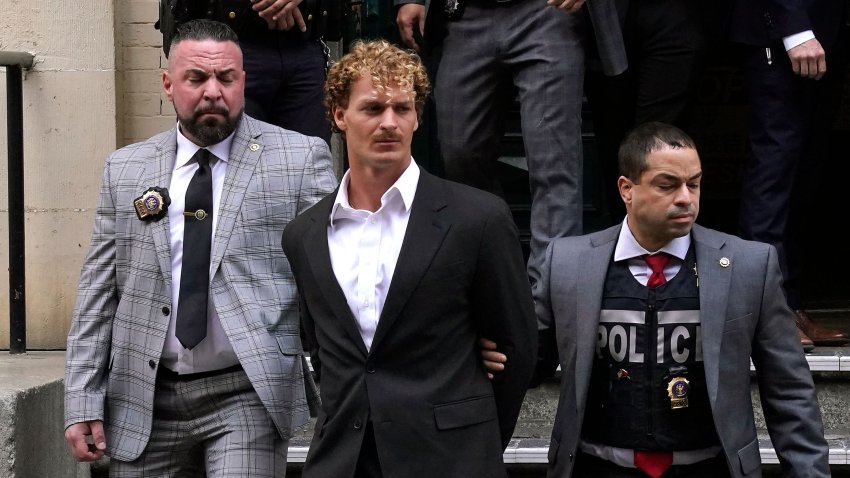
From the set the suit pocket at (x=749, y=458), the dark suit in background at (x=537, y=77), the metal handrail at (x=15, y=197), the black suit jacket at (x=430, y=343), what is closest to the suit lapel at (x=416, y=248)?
the black suit jacket at (x=430, y=343)

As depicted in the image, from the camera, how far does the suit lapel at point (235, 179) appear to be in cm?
440

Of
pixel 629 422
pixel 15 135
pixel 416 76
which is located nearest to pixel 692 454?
pixel 629 422

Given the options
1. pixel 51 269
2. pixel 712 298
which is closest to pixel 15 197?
pixel 51 269

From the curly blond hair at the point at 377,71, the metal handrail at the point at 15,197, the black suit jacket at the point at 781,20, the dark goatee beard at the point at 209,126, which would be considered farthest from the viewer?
the metal handrail at the point at 15,197

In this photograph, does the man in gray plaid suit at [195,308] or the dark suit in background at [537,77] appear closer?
the man in gray plaid suit at [195,308]

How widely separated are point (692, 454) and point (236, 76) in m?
1.77

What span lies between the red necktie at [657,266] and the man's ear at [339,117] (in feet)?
3.09

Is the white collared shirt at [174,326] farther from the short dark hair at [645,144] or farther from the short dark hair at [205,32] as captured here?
the short dark hair at [645,144]

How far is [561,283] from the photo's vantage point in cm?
423

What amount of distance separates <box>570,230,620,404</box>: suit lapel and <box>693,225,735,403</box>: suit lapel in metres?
0.27

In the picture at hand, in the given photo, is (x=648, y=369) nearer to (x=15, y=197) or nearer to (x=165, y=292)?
(x=165, y=292)

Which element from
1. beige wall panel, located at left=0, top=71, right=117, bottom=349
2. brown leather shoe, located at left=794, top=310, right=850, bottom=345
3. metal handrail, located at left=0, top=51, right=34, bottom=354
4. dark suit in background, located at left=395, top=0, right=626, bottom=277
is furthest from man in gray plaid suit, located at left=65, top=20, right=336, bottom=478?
brown leather shoe, located at left=794, top=310, right=850, bottom=345

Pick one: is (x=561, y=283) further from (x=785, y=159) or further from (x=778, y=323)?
(x=785, y=159)

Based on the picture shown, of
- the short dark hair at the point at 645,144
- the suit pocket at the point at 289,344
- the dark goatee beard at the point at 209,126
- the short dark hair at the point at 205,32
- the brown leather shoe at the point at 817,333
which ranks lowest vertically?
the brown leather shoe at the point at 817,333
